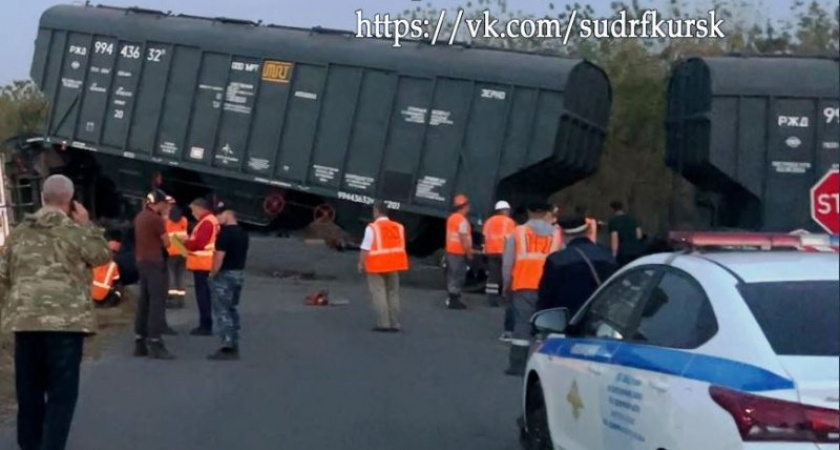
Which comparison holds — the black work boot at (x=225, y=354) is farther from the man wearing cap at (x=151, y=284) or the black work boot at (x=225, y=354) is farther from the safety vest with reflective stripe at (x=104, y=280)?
the safety vest with reflective stripe at (x=104, y=280)

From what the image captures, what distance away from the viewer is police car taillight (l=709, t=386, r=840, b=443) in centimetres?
586

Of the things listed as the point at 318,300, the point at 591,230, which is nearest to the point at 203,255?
the point at 318,300

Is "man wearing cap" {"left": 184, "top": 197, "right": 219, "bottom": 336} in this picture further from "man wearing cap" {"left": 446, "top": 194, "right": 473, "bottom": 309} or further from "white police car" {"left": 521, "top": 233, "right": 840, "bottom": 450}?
"white police car" {"left": 521, "top": 233, "right": 840, "bottom": 450}

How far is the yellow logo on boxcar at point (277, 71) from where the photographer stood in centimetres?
2461

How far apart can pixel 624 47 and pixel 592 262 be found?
22.6m

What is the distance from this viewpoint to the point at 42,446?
9062 millimetres

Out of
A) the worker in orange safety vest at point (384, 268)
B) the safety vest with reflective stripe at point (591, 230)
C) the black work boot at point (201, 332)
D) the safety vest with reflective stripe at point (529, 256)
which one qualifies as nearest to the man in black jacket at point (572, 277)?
the safety vest with reflective stripe at point (591, 230)

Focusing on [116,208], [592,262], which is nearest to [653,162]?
[116,208]

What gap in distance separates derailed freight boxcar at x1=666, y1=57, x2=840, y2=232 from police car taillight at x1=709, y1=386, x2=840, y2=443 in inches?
556

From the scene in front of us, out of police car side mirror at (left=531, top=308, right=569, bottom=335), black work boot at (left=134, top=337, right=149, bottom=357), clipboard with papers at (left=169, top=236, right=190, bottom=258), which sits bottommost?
black work boot at (left=134, top=337, right=149, bottom=357)

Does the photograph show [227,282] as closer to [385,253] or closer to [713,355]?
[385,253]

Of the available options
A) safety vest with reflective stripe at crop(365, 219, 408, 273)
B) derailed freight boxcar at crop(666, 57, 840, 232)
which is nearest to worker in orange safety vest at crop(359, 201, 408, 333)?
safety vest with reflective stripe at crop(365, 219, 408, 273)

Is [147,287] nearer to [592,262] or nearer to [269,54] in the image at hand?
[592,262]

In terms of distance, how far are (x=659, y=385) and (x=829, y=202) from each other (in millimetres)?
1156
